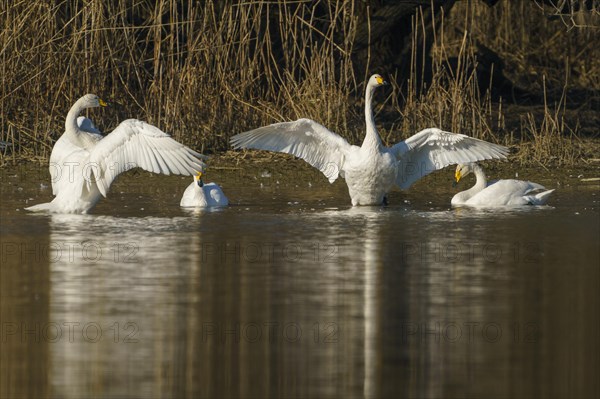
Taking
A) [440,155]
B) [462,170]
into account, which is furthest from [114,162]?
[462,170]

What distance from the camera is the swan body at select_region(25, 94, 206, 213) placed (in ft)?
37.9

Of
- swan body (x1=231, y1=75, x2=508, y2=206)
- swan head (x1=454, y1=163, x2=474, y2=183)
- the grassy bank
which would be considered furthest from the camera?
the grassy bank

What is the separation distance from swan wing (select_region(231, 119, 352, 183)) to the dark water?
1.02 m

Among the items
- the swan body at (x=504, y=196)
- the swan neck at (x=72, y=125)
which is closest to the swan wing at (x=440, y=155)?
the swan body at (x=504, y=196)

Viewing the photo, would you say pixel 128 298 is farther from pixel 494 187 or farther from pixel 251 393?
pixel 494 187

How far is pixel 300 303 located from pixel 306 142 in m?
5.76

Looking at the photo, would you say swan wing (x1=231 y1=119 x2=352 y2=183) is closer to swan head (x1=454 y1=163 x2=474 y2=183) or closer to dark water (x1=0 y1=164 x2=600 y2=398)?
dark water (x1=0 y1=164 x2=600 y2=398)

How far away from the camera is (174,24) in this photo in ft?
52.3

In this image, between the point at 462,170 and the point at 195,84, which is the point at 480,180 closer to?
the point at 462,170

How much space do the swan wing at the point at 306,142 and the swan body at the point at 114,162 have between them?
1.69 meters

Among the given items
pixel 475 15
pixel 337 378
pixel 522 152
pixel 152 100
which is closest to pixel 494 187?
pixel 522 152

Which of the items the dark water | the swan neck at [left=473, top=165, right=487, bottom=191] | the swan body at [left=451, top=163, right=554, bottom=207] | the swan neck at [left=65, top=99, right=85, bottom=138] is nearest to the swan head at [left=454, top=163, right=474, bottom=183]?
the swan neck at [left=473, top=165, right=487, bottom=191]

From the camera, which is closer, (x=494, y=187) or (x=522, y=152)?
(x=494, y=187)

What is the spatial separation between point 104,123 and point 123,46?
0.91 metres
